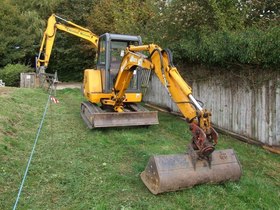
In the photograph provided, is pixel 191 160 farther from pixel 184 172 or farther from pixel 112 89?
pixel 112 89

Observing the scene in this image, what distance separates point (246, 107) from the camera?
27.1 feet

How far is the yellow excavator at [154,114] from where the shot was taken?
4641mm

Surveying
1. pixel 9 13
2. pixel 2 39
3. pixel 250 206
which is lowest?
pixel 250 206

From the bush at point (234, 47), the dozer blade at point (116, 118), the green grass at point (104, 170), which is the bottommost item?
the green grass at point (104, 170)

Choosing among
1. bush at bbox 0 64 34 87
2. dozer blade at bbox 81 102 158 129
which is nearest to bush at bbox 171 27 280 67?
dozer blade at bbox 81 102 158 129

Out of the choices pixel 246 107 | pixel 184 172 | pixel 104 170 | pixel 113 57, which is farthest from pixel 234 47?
pixel 104 170

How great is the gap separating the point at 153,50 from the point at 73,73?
2308 centimetres

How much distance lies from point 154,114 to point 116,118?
1076mm

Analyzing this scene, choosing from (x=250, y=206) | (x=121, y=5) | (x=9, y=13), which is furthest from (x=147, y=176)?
(x=9, y=13)

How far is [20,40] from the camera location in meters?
26.1

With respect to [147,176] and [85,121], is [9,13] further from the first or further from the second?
[147,176]

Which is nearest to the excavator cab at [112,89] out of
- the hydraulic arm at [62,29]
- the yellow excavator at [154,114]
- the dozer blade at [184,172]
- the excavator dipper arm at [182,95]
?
the yellow excavator at [154,114]

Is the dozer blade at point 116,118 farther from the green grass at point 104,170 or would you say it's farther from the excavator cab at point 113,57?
the excavator cab at point 113,57

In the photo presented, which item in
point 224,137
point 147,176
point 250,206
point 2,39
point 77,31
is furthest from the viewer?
point 2,39
